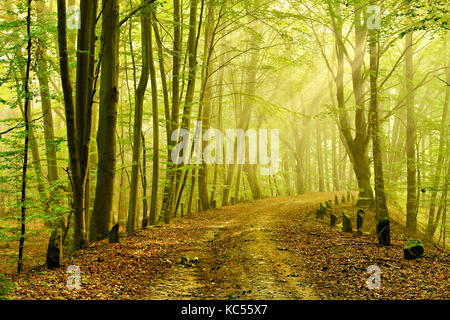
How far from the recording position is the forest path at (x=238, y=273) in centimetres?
544

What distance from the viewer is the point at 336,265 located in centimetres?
689

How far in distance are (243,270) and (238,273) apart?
189mm

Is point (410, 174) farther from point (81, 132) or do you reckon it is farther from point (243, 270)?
point (81, 132)

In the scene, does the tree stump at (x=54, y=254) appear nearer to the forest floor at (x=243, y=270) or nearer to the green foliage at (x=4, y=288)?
the forest floor at (x=243, y=270)

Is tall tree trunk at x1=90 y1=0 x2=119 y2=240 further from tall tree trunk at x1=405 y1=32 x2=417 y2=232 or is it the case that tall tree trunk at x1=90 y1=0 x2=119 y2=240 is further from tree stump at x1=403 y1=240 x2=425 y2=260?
tall tree trunk at x1=405 y1=32 x2=417 y2=232

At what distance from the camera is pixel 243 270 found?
262 inches

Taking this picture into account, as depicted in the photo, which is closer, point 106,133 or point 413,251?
point 413,251

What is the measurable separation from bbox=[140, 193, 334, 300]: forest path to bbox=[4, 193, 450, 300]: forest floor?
0.02 m

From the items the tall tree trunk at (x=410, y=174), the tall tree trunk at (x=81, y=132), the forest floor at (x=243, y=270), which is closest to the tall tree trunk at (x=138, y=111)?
the forest floor at (x=243, y=270)

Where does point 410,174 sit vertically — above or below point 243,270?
above

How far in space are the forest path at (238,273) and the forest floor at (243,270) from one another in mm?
17

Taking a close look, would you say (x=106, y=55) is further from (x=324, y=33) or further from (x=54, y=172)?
(x=324, y=33)

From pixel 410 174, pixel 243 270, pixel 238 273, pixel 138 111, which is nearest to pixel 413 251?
pixel 243 270
